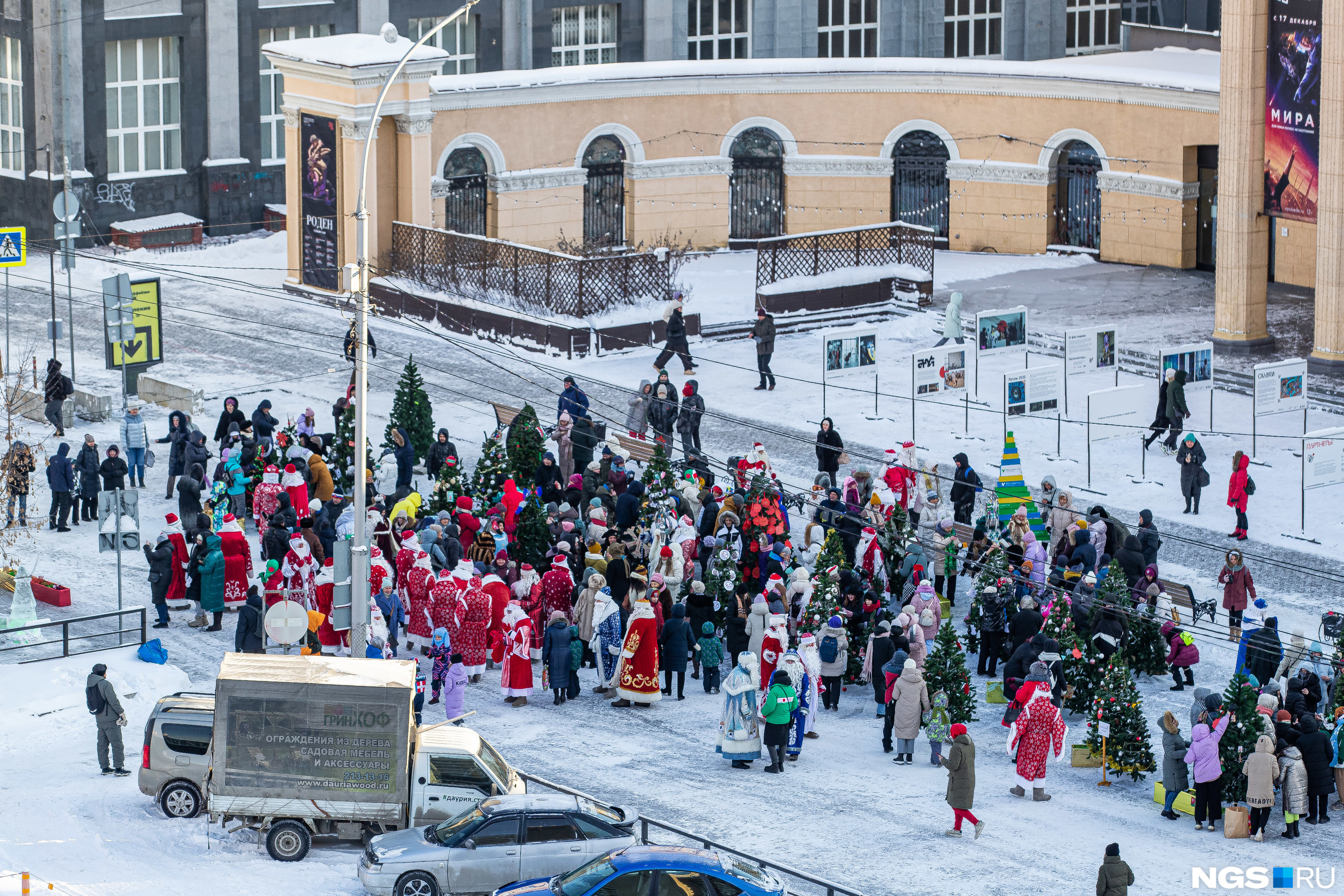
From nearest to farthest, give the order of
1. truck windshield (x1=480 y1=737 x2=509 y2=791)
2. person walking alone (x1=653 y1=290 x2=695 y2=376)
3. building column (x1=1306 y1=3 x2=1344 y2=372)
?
truck windshield (x1=480 y1=737 x2=509 y2=791) → building column (x1=1306 y1=3 x2=1344 y2=372) → person walking alone (x1=653 y1=290 x2=695 y2=376)

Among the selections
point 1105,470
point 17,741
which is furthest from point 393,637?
point 1105,470

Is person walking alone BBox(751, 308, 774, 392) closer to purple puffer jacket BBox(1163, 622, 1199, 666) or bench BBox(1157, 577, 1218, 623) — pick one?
bench BBox(1157, 577, 1218, 623)

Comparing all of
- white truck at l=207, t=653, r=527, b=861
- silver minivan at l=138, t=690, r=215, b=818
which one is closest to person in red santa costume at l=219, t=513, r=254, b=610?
silver minivan at l=138, t=690, r=215, b=818

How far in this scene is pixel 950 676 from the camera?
74.6 ft

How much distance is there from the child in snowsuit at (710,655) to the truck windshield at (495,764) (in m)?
4.34

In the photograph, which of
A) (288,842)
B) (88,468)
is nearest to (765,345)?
(88,468)

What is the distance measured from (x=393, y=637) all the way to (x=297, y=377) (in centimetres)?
1323

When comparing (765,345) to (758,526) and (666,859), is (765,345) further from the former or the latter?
(666,859)

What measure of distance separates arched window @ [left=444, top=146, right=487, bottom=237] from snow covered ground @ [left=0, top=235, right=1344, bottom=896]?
4.53 m

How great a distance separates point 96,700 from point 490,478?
25.6ft

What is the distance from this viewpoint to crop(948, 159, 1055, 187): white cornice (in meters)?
46.3

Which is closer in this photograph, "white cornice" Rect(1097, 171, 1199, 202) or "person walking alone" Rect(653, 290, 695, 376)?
"person walking alone" Rect(653, 290, 695, 376)

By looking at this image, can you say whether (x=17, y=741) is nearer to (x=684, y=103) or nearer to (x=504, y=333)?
(x=504, y=333)

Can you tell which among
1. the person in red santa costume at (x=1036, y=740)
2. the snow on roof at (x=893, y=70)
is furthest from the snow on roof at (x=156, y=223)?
the person in red santa costume at (x=1036, y=740)
